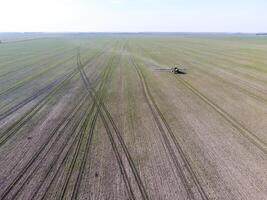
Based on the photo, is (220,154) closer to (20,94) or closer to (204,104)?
(204,104)

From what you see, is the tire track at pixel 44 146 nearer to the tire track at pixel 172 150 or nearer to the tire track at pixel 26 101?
the tire track at pixel 26 101

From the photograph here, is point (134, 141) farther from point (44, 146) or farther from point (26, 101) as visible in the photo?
point (26, 101)

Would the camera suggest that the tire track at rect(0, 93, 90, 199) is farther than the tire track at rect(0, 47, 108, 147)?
No

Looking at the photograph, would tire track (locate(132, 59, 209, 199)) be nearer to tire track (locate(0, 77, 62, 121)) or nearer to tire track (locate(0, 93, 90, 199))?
tire track (locate(0, 93, 90, 199))

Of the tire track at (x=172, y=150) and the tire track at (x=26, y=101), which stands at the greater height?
the tire track at (x=172, y=150)

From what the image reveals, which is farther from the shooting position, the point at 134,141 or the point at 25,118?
the point at 25,118

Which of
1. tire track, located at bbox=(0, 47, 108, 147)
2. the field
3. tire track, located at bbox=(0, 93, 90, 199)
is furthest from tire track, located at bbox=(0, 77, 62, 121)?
tire track, located at bbox=(0, 93, 90, 199)

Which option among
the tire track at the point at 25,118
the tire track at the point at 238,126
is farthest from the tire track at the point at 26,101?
the tire track at the point at 238,126

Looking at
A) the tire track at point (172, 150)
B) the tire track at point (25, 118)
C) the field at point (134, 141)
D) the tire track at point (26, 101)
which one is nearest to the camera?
the tire track at point (172, 150)

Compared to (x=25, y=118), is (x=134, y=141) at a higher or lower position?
higher

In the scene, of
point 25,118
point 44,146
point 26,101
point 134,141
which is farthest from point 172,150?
point 26,101

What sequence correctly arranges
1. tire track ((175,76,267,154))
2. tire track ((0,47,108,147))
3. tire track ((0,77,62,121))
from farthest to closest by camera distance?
tire track ((0,77,62,121)), tire track ((0,47,108,147)), tire track ((175,76,267,154))

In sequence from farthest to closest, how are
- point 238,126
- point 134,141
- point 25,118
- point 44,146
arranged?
point 25,118 < point 238,126 < point 134,141 < point 44,146
